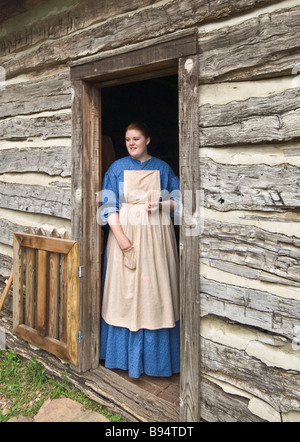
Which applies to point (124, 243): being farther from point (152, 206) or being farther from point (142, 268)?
point (152, 206)

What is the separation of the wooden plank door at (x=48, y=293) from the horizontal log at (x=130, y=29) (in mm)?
1535

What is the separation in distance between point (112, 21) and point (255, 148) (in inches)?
59.7

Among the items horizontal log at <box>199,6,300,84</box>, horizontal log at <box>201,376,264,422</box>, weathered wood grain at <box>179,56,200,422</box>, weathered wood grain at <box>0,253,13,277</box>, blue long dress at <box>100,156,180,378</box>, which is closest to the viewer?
Answer: horizontal log at <box>199,6,300,84</box>

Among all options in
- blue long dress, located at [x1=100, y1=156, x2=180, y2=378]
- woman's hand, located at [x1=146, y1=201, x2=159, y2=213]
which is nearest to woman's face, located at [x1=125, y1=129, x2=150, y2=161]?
blue long dress, located at [x1=100, y1=156, x2=180, y2=378]

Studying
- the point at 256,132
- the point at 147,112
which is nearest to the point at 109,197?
the point at 256,132

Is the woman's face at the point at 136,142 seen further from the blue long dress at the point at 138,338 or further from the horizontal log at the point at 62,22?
the horizontal log at the point at 62,22

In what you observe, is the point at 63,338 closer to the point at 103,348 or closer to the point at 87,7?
the point at 103,348

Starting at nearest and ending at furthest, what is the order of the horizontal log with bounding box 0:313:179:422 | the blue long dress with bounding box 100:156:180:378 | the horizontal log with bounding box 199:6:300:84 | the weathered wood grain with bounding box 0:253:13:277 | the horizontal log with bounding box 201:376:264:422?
the horizontal log with bounding box 199:6:300:84 < the horizontal log with bounding box 201:376:264:422 < the horizontal log with bounding box 0:313:179:422 < the blue long dress with bounding box 100:156:180:378 < the weathered wood grain with bounding box 0:253:13:277

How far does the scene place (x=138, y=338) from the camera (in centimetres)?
297

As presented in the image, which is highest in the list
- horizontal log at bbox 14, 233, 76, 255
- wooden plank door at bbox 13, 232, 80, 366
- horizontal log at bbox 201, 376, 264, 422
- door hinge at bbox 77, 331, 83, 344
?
horizontal log at bbox 14, 233, 76, 255

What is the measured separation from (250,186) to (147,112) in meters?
3.60

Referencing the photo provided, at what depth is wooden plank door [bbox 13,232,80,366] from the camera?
9.42 ft

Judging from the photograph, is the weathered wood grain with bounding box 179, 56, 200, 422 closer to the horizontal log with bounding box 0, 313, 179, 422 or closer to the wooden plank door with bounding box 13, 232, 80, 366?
the horizontal log with bounding box 0, 313, 179, 422

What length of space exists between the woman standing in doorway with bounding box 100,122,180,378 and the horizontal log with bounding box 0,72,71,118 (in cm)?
63
